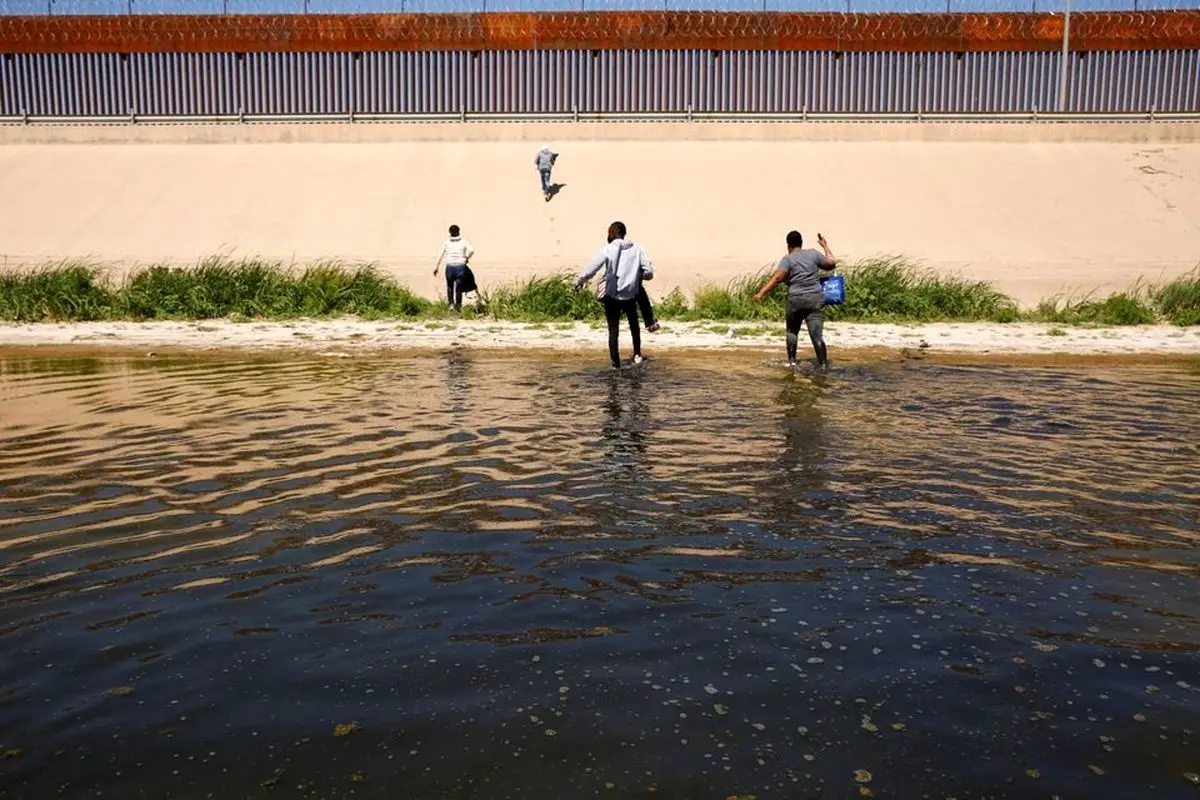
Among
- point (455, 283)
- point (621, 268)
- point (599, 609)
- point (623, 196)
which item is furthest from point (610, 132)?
point (599, 609)

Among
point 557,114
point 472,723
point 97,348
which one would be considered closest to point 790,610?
point 472,723

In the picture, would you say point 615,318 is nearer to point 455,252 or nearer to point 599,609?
point 455,252

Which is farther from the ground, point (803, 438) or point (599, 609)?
point (803, 438)

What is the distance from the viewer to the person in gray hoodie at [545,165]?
2712 centimetres

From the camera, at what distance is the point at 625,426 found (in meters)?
9.19

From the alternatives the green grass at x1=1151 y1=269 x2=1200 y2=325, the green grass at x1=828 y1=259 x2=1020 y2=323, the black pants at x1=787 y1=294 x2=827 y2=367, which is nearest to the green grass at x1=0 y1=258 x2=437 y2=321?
the green grass at x1=828 y1=259 x2=1020 y2=323

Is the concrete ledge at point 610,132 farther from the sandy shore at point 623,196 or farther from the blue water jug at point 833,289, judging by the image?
the blue water jug at point 833,289

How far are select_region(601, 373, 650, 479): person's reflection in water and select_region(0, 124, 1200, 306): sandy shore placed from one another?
435 inches

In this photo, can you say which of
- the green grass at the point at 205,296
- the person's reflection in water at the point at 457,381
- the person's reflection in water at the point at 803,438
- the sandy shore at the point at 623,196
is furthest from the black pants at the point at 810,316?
the sandy shore at the point at 623,196

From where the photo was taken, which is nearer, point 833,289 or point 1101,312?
point 833,289

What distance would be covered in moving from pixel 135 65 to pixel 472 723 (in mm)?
33612

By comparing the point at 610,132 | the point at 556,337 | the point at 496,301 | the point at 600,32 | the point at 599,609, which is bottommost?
the point at 599,609

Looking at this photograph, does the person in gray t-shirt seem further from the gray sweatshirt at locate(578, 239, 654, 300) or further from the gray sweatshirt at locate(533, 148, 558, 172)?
the gray sweatshirt at locate(533, 148, 558, 172)

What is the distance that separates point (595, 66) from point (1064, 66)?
526 inches
